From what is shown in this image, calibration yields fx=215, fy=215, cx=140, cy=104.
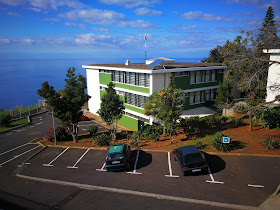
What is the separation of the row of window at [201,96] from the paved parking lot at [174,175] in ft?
50.6

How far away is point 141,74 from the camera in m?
27.2

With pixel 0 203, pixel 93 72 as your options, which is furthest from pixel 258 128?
pixel 93 72

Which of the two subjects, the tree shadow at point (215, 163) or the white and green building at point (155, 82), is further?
the white and green building at point (155, 82)

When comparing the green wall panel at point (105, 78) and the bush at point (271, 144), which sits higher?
the green wall panel at point (105, 78)

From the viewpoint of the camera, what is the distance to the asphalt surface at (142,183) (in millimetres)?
9984

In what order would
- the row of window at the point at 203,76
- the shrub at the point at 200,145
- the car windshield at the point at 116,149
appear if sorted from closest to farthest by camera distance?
the car windshield at the point at 116,149 < the shrub at the point at 200,145 < the row of window at the point at 203,76

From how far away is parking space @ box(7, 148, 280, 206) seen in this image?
1010 centimetres

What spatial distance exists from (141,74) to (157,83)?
2.61 m

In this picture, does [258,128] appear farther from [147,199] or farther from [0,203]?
[0,203]

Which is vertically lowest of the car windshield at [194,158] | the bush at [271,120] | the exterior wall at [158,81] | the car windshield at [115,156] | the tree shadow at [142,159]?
the tree shadow at [142,159]

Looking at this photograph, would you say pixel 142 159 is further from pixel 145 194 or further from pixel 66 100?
pixel 66 100

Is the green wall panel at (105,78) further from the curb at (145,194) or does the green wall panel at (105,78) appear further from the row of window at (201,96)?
the curb at (145,194)

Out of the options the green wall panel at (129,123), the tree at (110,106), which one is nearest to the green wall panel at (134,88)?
the green wall panel at (129,123)

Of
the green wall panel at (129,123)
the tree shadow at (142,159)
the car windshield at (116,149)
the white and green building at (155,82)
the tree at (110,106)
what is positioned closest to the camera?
the car windshield at (116,149)
